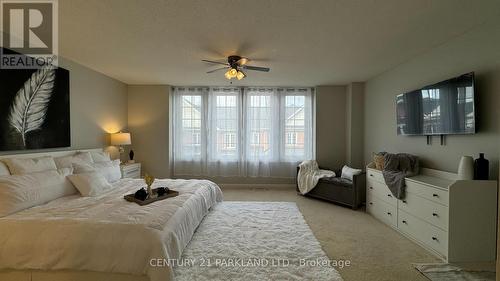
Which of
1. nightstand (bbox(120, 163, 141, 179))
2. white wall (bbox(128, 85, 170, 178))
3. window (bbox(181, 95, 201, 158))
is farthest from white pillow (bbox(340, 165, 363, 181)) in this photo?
nightstand (bbox(120, 163, 141, 179))

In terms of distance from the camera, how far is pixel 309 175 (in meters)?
4.86

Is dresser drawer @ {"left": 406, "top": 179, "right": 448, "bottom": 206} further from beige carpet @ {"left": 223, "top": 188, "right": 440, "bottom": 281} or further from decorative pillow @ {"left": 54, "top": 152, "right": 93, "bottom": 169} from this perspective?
decorative pillow @ {"left": 54, "top": 152, "right": 93, "bottom": 169}

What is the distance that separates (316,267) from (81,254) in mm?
2046

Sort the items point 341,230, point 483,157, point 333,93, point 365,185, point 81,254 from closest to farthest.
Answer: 1. point 81,254
2. point 483,157
3. point 341,230
4. point 365,185
5. point 333,93

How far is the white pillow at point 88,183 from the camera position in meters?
2.81

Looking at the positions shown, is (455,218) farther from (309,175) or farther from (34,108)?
(34,108)

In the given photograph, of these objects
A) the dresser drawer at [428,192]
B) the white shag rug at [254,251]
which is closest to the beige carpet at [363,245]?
the white shag rug at [254,251]

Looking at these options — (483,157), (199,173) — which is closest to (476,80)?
(483,157)

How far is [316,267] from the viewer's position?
2.26 m

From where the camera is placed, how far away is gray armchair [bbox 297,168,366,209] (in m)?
4.14

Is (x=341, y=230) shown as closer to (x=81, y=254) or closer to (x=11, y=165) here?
(x=81, y=254)

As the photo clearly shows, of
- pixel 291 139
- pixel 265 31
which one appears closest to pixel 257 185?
pixel 291 139

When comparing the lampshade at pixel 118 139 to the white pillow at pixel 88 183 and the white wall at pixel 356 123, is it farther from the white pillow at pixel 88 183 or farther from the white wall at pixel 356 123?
the white wall at pixel 356 123

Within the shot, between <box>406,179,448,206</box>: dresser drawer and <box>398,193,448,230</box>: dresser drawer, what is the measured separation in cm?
4
